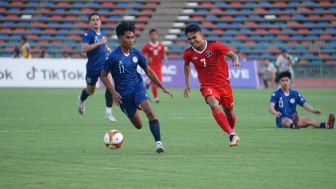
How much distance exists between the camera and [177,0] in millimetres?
50188

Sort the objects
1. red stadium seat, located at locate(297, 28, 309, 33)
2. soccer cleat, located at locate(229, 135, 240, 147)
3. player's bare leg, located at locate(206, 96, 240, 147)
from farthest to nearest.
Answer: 1. red stadium seat, located at locate(297, 28, 309, 33)
2. player's bare leg, located at locate(206, 96, 240, 147)
3. soccer cleat, located at locate(229, 135, 240, 147)

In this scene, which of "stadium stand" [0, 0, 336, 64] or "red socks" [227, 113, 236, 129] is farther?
"stadium stand" [0, 0, 336, 64]

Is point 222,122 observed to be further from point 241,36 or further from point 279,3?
point 279,3

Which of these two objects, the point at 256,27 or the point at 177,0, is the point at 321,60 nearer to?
the point at 256,27

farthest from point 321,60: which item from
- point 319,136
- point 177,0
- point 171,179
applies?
point 171,179

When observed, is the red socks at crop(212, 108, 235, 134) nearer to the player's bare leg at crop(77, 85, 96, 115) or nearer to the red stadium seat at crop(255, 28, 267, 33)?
the player's bare leg at crop(77, 85, 96, 115)

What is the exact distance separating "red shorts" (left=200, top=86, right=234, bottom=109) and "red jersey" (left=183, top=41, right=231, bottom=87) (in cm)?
10

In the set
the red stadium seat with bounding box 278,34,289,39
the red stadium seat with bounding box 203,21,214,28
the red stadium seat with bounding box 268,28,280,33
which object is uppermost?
the red stadium seat with bounding box 203,21,214,28

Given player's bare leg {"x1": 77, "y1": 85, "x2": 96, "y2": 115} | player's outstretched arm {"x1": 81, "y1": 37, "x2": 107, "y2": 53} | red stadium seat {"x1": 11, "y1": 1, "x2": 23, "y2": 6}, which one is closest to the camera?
player's outstretched arm {"x1": 81, "y1": 37, "x2": 107, "y2": 53}

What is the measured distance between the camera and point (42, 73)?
3728 cm

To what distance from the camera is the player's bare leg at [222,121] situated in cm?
1285

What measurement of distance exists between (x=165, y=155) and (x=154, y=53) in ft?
58.5

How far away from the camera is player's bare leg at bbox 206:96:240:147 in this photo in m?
12.9

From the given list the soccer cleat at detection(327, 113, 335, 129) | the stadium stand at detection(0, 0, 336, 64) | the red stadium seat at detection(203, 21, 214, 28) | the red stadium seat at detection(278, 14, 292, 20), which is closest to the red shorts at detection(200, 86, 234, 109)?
the soccer cleat at detection(327, 113, 335, 129)
